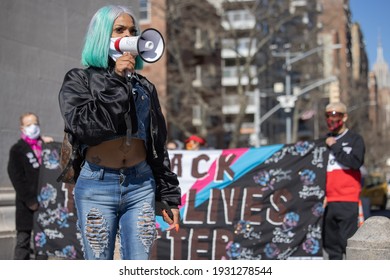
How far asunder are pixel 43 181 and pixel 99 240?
16.1 feet

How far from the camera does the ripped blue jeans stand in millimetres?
3129

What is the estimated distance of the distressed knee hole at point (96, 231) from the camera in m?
3.13

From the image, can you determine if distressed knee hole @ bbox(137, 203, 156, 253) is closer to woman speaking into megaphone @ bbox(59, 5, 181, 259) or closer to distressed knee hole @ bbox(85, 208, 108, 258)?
woman speaking into megaphone @ bbox(59, 5, 181, 259)

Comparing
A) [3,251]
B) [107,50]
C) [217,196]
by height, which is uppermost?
[107,50]

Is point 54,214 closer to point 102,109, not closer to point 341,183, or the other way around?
point 341,183

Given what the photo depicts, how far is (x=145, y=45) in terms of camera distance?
3.07 meters

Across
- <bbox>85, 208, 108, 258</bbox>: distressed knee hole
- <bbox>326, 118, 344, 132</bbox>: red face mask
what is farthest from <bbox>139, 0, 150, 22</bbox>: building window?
<bbox>85, 208, 108, 258</bbox>: distressed knee hole

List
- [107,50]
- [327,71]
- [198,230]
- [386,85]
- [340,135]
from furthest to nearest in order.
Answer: [386,85] → [327,71] → [198,230] → [340,135] → [107,50]

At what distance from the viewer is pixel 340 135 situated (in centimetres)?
721

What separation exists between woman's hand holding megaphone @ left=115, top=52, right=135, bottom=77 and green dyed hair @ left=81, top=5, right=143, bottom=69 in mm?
190

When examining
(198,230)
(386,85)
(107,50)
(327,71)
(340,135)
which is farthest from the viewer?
(386,85)
